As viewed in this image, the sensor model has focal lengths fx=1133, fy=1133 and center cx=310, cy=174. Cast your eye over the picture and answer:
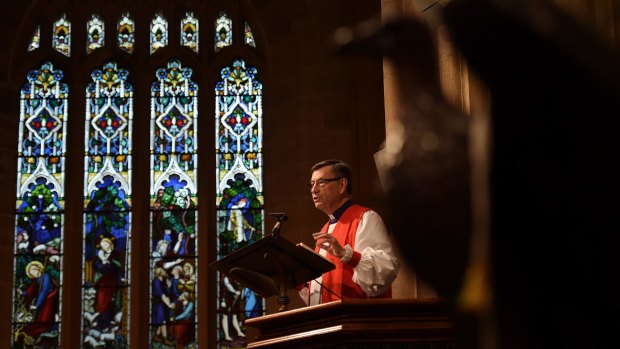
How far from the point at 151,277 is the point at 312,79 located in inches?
94.2

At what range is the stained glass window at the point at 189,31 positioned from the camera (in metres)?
11.4

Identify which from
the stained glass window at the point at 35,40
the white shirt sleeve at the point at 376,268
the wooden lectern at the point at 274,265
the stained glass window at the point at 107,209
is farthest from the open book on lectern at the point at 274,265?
the stained glass window at the point at 35,40

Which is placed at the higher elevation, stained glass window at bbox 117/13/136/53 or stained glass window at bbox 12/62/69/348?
stained glass window at bbox 117/13/136/53

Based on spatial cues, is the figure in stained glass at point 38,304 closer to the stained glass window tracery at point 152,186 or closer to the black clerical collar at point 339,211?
the stained glass window tracery at point 152,186

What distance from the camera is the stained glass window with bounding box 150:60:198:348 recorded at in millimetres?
10492

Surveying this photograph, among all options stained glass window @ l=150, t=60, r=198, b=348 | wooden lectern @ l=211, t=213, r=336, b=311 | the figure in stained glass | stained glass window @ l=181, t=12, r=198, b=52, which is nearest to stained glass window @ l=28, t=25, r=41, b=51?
stained glass window @ l=150, t=60, r=198, b=348

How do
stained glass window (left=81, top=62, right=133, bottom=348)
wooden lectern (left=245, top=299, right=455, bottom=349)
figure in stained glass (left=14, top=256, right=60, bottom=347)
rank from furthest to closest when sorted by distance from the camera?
stained glass window (left=81, top=62, right=133, bottom=348) < figure in stained glass (left=14, top=256, right=60, bottom=347) < wooden lectern (left=245, top=299, right=455, bottom=349)

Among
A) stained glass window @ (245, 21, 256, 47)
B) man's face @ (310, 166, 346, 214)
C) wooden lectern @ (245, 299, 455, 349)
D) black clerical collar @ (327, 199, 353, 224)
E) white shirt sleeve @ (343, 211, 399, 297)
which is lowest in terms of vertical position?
wooden lectern @ (245, 299, 455, 349)

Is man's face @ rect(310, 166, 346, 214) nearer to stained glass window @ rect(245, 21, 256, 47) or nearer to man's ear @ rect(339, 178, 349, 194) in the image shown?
man's ear @ rect(339, 178, 349, 194)

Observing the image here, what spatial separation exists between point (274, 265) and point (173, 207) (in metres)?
6.46

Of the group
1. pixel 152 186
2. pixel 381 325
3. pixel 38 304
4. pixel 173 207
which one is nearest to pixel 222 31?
pixel 152 186

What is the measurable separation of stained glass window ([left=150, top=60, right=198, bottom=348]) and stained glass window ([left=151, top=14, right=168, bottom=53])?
0.76 ft

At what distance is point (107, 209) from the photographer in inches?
426

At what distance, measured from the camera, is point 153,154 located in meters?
11.0
